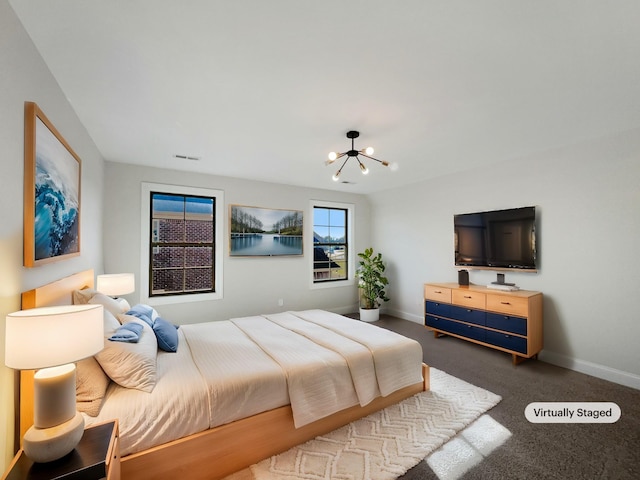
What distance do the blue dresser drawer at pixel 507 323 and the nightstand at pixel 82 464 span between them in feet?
12.2

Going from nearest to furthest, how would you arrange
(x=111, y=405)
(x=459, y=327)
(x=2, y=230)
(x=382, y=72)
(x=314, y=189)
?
(x=2, y=230) < (x=111, y=405) < (x=382, y=72) < (x=459, y=327) < (x=314, y=189)

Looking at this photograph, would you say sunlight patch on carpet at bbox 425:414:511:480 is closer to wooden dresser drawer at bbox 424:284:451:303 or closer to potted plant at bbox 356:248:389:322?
wooden dresser drawer at bbox 424:284:451:303

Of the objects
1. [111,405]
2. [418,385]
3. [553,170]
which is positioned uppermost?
[553,170]

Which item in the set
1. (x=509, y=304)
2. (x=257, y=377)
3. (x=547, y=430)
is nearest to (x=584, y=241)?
(x=509, y=304)

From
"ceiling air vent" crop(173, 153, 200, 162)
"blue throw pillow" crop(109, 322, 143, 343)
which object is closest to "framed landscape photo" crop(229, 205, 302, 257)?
"ceiling air vent" crop(173, 153, 200, 162)

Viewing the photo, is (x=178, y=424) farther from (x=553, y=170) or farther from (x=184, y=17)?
(x=553, y=170)

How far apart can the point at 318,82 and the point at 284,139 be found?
1.08 metres

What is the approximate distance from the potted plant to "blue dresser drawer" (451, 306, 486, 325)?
A: 1.54 m

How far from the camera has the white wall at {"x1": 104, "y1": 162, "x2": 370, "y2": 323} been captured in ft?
12.4

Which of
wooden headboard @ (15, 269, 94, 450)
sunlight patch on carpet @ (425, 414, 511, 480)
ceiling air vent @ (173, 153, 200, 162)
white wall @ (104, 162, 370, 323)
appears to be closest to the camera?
wooden headboard @ (15, 269, 94, 450)

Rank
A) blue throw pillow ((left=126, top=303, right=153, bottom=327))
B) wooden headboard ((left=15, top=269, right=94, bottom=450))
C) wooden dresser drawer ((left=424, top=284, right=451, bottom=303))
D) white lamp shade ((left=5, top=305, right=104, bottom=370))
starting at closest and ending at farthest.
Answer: white lamp shade ((left=5, top=305, right=104, bottom=370))
wooden headboard ((left=15, top=269, right=94, bottom=450))
blue throw pillow ((left=126, top=303, right=153, bottom=327))
wooden dresser drawer ((left=424, top=284, right=451, bottom=303))

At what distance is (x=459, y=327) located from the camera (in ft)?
12.6

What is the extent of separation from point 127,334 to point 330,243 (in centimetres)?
427

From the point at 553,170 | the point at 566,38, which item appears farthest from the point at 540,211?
the point at 566,38
